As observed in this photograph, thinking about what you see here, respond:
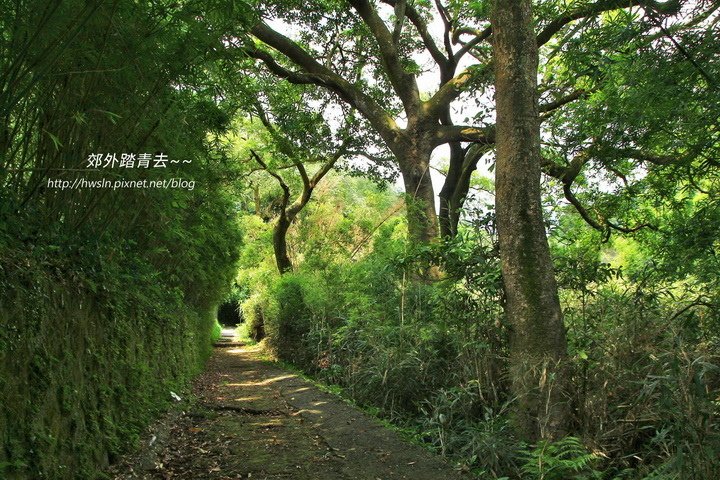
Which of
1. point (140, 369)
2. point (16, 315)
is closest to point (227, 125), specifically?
point (140, 369)

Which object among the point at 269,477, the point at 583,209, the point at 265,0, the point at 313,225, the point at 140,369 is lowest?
the point at 269,477

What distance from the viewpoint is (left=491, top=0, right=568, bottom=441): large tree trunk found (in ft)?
13.8

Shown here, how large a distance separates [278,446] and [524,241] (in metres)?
2.88

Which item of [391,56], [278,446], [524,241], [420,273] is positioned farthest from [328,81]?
[278,446]

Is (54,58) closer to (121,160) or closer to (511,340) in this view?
(121,160)

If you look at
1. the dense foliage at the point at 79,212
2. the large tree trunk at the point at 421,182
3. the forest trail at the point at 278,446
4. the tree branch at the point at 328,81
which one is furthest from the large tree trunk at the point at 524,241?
the tree branch at the point at 328,81

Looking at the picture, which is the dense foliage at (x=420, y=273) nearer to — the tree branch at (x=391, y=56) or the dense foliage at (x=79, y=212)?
the dense foliage at (x=79, y=212)

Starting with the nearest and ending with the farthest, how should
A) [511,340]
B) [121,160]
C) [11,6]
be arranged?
[11,6] → [121,160] → [511,340]

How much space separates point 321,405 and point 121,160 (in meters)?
4.13

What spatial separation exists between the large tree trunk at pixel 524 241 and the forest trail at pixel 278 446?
0.88m

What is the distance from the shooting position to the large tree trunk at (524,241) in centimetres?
421

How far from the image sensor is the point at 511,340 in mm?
4586

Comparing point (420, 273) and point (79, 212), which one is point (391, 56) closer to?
point (420, 273)

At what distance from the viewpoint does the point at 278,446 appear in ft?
16.3
